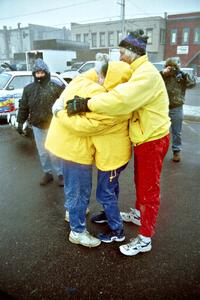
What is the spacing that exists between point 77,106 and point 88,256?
58.1 inches

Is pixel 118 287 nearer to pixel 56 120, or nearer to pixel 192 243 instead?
pixel 192 243

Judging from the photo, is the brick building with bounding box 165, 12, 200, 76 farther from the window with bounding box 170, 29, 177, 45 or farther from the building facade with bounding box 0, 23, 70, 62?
the building facade with bounding box 0, 23, 70, 62

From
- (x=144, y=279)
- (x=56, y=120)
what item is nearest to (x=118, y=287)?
(x=144, y=279)

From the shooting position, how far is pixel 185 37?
33.0 metres

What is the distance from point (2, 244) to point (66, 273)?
0.82 meters

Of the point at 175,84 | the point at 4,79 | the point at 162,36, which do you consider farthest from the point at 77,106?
the point at 162,36

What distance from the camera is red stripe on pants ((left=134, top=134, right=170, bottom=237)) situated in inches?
88.2

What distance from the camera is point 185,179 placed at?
4.21 meters

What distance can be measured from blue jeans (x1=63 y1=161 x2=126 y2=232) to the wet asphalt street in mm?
361

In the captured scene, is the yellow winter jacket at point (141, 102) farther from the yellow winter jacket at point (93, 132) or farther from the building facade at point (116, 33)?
the building facade at point (116, 33)

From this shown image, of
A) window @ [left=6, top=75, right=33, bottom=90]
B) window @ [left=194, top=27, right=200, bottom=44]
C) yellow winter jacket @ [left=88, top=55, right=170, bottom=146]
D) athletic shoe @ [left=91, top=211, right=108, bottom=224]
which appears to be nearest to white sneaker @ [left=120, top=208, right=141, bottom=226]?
athletic shoe @ [left=91, top=211, right=108, bottom=224]

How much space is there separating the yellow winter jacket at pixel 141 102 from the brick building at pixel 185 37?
3290cm

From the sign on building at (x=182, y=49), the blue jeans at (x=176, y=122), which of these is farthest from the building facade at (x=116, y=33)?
the blue jeans at (x=176, y=122)

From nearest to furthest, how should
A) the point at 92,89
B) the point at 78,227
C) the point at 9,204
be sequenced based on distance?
1. the point at 92,89
2. the point at 78,227
3. the point at 9,204
